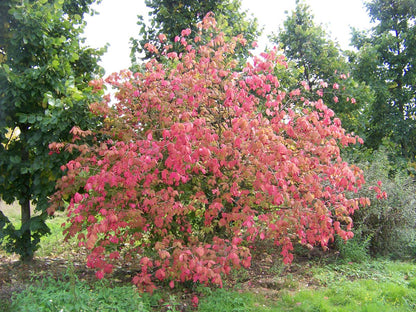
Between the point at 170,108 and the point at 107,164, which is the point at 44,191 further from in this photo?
the point at 170,108

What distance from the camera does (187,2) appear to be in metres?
10.0

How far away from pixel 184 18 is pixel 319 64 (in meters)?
4.00

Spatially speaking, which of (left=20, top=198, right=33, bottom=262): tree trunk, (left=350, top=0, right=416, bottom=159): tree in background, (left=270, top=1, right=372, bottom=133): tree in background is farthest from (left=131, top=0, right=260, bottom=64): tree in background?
(left=20, top=198, right=33, bottom=262): tree trunk

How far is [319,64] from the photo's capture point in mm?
10250

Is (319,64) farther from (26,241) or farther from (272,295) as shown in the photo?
(26,241)

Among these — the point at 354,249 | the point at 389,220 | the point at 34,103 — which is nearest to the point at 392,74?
the point at 389,220

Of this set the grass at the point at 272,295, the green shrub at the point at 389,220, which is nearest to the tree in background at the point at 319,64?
the green shrub at the point at 389,220

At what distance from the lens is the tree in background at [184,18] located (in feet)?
32.2

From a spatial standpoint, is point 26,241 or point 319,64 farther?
point 319,64

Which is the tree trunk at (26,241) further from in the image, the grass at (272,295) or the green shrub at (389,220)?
the green shrub at (389,220)

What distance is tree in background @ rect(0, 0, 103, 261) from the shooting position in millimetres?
4891

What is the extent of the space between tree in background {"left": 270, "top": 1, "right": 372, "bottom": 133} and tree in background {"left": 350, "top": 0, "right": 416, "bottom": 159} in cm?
89

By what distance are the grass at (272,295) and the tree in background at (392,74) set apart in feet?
19.5

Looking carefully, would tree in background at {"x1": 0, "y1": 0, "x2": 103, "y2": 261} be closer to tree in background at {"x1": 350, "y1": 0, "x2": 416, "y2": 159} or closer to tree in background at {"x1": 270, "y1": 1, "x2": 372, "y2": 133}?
tree in background at {"x1": 270, "y1": 1, "x2": 372, "y2": 133}
